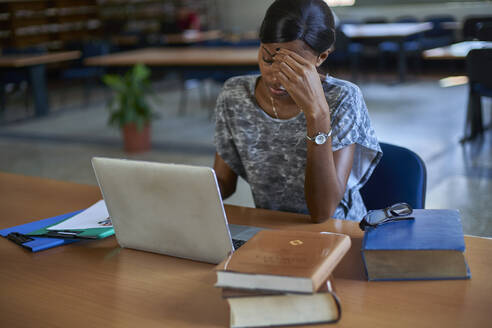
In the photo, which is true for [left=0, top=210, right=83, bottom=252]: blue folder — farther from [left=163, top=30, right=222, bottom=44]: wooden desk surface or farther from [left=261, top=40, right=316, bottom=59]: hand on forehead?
[left=163, top=30, right=222, bottom=44]: wooden desk surface

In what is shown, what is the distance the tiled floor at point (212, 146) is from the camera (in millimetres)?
3842

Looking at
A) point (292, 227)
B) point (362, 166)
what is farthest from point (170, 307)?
point (362, 166)

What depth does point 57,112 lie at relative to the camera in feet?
25.1

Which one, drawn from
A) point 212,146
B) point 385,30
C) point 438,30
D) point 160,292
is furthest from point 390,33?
point 160,292

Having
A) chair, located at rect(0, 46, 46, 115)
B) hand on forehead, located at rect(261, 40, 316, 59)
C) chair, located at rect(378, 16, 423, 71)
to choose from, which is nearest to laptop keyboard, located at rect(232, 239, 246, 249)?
hand on forehead, located at rect(261, 40, 316, 59)

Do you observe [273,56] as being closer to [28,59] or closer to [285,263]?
[285,263]

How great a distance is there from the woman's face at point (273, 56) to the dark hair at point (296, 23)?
11mm

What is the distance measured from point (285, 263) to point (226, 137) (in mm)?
815

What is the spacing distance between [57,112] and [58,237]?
263 inches

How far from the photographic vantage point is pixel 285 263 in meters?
0.94

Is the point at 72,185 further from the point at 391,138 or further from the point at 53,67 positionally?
the point at 53,67

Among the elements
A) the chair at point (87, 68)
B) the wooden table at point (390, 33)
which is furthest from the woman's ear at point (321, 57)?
the chair at point (87, 68)

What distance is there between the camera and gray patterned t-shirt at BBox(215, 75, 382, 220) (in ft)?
5.18

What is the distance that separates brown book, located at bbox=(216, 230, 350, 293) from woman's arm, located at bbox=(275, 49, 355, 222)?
14.2 inches
